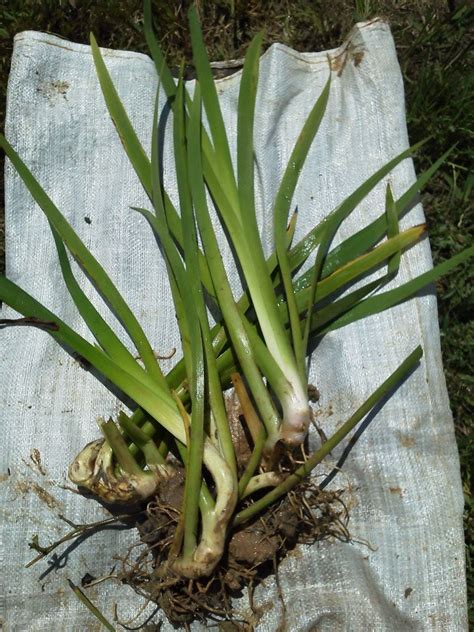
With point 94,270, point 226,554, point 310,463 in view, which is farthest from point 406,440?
point 94,270

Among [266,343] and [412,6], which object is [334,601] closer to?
[266,343]

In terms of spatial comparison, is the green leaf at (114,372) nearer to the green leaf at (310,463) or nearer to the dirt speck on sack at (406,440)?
the green leaf at (310,463)

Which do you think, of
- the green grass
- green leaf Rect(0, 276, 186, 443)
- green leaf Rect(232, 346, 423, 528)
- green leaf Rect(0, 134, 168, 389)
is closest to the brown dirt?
green leaf Rect(232, 346, 423, 528)

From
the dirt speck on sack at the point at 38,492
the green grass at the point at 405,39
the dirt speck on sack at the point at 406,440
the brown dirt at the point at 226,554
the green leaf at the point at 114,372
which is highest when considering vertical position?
the green grass at the point at 405,39

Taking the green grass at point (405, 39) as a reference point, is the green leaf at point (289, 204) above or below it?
below

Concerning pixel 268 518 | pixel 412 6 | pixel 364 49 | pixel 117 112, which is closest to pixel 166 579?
pixel 268 518

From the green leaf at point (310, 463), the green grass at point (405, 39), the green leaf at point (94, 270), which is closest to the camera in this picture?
the green leaf at point (310, 463)

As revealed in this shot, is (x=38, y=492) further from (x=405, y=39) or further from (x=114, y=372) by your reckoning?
(x=405, y=39)

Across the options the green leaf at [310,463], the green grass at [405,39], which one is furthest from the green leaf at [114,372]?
the green grass at [405,39]
